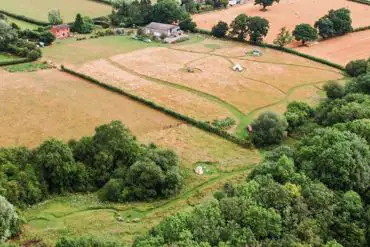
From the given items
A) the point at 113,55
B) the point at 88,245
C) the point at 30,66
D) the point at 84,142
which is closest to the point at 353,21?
the point at 113,55

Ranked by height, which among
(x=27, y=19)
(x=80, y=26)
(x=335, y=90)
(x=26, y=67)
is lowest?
(x=335, y=90)

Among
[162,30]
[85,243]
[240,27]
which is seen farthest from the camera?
[162,30]

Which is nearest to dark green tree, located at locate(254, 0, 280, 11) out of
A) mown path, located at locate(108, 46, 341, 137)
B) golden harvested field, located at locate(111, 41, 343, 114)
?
golden harvested field, located at locate(111, 41, 343, 114)

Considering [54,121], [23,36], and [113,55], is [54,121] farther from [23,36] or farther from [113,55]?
[23,36]

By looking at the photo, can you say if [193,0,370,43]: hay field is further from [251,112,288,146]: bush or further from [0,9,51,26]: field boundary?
[251,112,288,146]: bush

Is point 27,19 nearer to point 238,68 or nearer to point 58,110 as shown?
point 58,110

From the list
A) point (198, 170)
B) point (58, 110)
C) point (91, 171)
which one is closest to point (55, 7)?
point (58, 110)
